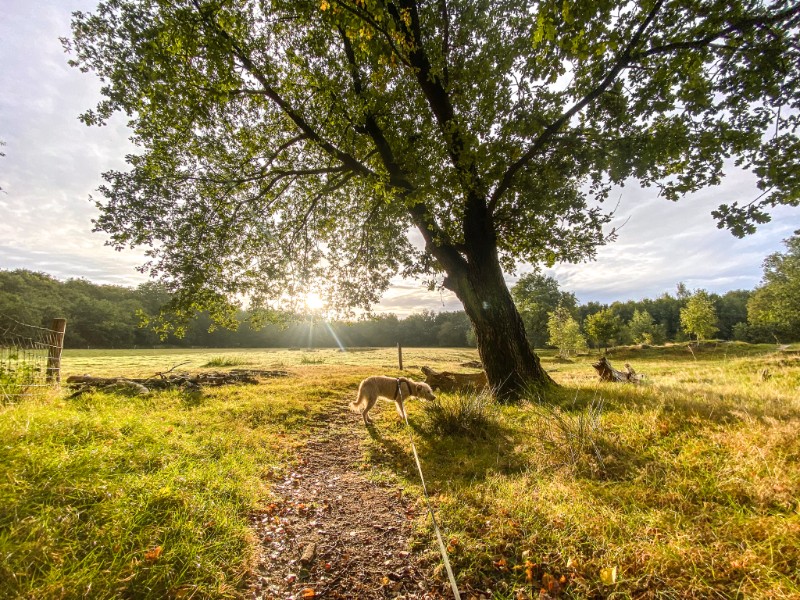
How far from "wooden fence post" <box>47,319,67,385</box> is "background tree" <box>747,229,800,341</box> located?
222ft

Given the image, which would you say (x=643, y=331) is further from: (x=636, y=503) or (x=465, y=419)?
(x=636, y=503)

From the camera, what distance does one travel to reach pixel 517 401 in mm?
7414

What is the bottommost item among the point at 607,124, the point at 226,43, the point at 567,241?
the point at 567,241

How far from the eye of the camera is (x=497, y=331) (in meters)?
8.16

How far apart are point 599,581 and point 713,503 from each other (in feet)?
4.96

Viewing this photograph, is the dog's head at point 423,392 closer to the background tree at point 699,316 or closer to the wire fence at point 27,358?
the wire fence at point 27,358

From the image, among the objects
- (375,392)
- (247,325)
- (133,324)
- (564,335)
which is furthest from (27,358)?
(133,324)

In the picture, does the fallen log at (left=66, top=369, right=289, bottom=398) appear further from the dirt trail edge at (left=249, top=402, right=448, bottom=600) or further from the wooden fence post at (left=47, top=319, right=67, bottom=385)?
the dirt trail edge at (left=249, top=402, right=448, bottom=600)

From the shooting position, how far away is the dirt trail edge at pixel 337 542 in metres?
2.73

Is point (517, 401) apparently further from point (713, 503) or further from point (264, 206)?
point (264, 206)

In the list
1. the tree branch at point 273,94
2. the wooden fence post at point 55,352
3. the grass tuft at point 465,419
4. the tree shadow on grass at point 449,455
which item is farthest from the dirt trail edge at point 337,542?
the wooden fence post at point 55,352

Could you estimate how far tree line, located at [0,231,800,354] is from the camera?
141 feet

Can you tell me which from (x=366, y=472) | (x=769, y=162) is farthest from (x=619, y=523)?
(x=769, y=162)

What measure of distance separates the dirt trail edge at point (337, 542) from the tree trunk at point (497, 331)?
4570 mm
